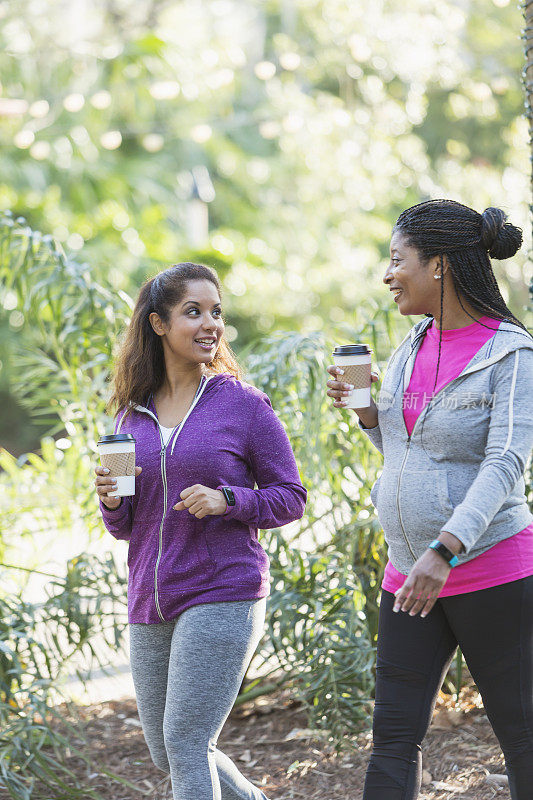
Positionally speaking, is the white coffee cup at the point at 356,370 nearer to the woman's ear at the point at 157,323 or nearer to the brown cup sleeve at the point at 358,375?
the brown cup sleeve at the point at 358,375

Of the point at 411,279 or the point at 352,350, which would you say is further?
the point at 352,350

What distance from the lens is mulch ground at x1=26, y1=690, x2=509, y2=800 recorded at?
11.5 feet

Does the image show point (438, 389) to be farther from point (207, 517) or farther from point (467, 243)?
point (207, 517)

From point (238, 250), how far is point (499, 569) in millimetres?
14252

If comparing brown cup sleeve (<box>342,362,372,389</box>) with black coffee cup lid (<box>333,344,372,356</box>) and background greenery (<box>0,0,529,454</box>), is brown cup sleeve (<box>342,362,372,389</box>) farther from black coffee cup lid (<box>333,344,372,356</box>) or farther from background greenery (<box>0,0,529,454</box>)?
background greenery (<box>0,0,529,454</box>)

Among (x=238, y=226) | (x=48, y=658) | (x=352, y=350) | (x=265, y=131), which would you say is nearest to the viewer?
(x=352, y=350)

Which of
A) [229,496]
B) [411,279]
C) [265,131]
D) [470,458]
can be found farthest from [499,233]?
[265,131]

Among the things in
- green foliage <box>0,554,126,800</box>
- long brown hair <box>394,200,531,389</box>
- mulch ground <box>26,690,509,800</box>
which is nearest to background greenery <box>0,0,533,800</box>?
green foliage <box>0,554,126,800</box>

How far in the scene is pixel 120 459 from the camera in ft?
8.29

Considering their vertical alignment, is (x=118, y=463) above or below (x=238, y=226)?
below

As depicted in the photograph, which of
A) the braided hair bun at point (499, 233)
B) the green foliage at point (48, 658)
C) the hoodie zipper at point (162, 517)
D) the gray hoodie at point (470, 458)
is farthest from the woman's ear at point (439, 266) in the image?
the green foliage at point (48, 658)

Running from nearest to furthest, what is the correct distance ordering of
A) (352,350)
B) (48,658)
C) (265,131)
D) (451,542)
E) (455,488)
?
(451,542), (455,488), (352,350), (48,658), (265,131)

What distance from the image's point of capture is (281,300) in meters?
15.1

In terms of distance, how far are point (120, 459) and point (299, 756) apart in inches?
76.0
